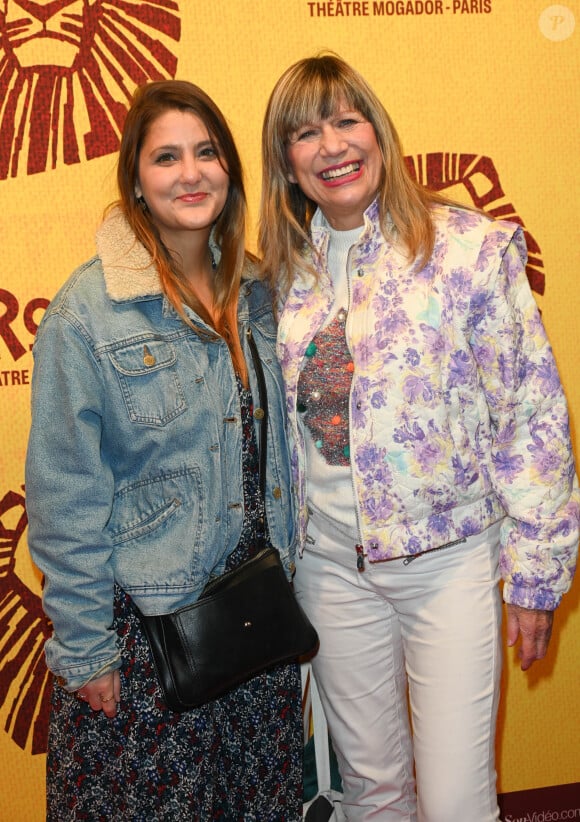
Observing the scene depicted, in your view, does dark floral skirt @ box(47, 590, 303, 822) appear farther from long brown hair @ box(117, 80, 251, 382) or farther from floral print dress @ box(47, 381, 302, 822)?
long brown hair @ box(117, 80, 251, 382)

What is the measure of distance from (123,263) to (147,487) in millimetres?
443

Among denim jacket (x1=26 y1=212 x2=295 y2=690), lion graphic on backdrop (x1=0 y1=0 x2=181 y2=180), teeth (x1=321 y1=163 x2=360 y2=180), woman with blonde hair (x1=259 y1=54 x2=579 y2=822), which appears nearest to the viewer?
denim jacket (x1=26 y1=212 x2=295 y2=690)

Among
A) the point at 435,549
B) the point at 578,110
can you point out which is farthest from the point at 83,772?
the point at 578,110

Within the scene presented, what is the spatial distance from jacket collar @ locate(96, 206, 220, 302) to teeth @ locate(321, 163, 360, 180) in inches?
16.3

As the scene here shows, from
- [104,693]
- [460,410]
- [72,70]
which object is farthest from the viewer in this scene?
[72,70]

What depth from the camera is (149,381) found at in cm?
169

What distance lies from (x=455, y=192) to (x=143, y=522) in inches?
50.9

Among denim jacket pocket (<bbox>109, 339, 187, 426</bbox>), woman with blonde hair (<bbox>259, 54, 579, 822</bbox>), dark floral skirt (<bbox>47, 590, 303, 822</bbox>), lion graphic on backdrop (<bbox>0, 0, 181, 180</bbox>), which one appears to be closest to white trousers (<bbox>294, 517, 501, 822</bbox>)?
woman with blonde hair (<bbox>259, 54, 579, 822</bbox>)

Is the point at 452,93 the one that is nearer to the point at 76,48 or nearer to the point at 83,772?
the point at 76,48

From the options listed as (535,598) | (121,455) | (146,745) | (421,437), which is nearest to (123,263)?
(121,455)

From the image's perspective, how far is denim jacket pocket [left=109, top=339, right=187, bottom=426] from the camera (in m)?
1.67

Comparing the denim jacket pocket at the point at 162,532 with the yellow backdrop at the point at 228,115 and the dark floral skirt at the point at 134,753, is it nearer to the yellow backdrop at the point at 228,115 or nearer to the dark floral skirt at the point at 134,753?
the dark floral skirt at the point at 134,753

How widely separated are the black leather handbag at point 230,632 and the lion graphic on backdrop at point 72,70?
880mm

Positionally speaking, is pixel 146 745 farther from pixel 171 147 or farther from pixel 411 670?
pixel 171 147
